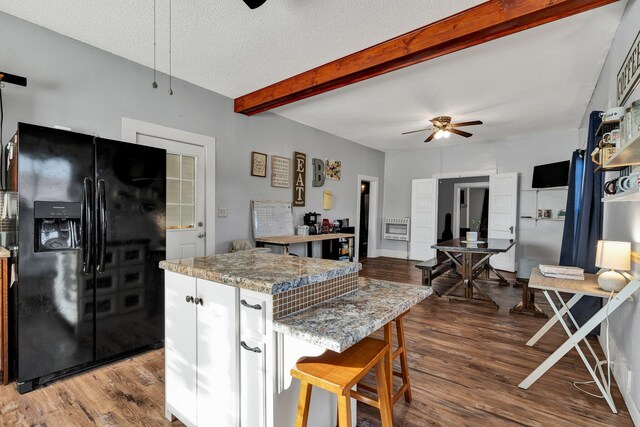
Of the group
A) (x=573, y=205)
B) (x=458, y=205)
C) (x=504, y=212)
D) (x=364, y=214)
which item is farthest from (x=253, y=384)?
(x=458, y=205)

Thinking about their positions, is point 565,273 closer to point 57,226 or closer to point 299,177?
point 57,226

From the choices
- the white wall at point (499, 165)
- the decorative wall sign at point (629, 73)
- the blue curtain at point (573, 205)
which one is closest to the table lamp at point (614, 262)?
the decorative wall sign at point (629, 73)

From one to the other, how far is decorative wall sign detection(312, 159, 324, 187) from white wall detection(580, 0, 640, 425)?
155 inches

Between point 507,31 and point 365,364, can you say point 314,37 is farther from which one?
point 365,364

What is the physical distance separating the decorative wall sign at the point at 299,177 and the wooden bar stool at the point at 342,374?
4.03 meters

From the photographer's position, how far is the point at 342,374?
1.16 meters

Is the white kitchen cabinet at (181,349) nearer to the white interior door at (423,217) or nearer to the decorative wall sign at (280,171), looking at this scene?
the decorative wall sign at (280,171)

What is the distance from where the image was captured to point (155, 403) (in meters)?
1.93

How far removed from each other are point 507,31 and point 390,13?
902mm

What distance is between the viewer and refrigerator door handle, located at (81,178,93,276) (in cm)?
227

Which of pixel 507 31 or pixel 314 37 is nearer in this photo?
pixel 507 31

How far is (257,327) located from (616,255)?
212 centimetres

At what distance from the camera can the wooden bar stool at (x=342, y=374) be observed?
1.11 m

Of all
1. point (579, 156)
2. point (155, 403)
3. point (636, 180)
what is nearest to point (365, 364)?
point (155, 403)
